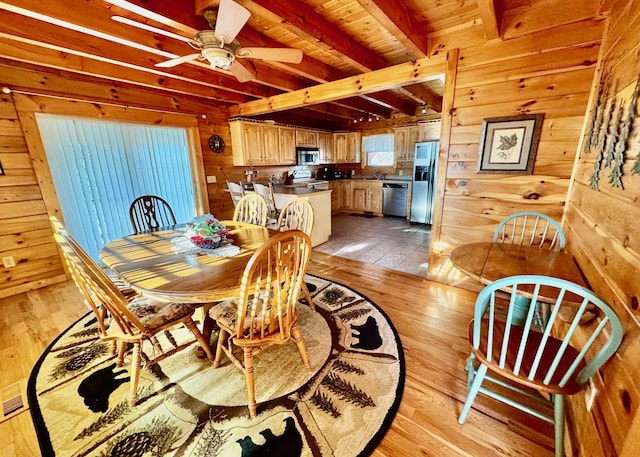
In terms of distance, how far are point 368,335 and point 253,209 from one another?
6.00 feet

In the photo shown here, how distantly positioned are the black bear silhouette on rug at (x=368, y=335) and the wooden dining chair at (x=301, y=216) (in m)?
0.52

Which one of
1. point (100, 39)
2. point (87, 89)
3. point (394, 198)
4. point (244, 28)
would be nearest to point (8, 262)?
point (87, 89)

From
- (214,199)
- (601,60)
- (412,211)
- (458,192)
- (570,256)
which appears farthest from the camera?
(412,211)

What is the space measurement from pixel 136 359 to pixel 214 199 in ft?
11.4

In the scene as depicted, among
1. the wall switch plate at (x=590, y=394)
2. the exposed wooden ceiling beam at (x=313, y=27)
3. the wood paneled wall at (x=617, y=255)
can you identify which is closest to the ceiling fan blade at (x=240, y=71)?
the exposed wooden ceiling beam at (x=313, y=27)

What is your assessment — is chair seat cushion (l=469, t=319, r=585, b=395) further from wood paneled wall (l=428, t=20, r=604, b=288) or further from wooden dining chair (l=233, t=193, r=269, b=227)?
wooden dining chair (l=233, t=193, r=269, b=227)

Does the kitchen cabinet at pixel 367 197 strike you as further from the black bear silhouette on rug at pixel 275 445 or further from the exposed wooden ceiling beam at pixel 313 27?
the black bear silhouette on rug at pixel 275 445

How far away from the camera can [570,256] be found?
5.43ft

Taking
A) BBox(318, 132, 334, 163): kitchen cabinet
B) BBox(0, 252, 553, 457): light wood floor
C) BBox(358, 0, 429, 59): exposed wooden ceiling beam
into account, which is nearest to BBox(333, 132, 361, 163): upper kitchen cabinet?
BBox(318, 132, 334, 163): kitchen cabinet

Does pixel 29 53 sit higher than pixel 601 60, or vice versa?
pixel 29 53

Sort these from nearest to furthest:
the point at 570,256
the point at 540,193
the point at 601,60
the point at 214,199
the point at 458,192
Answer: the point at 570,256
the point at 601,60
the point at 540,193
the point at 458,192
the point at 214,199

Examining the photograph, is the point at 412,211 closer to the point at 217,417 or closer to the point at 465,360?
the point at 465,360

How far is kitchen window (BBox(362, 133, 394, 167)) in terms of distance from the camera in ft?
21.1

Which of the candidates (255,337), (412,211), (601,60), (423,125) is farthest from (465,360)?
(423,125)
